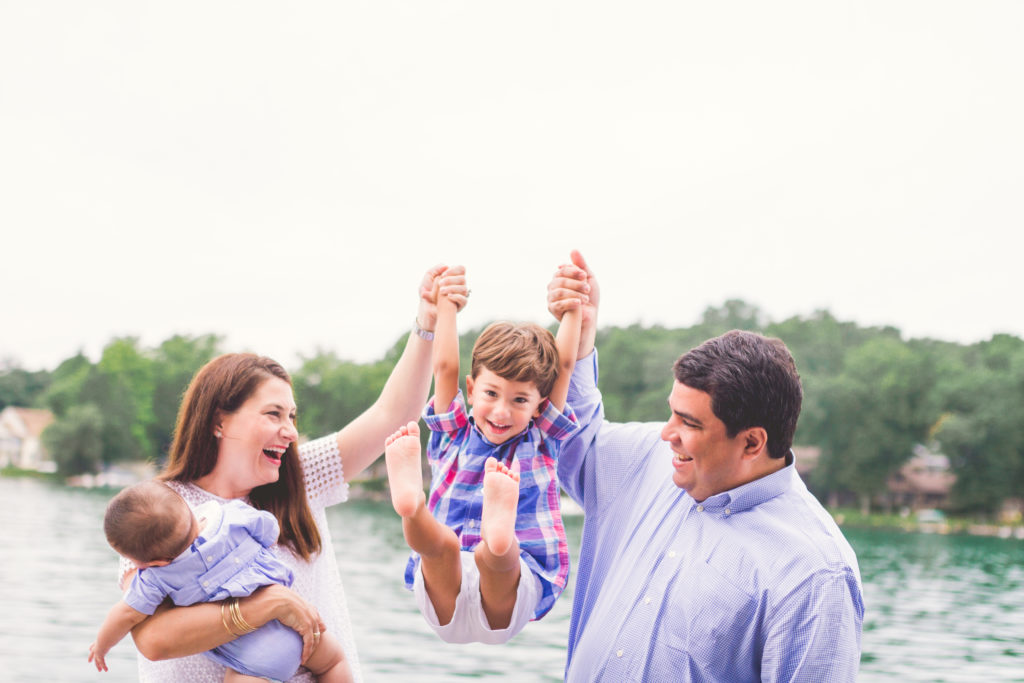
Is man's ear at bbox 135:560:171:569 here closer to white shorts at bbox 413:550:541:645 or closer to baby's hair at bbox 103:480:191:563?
baby's hair at bbox 103:480:191:563

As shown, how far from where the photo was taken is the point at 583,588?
10.8ft

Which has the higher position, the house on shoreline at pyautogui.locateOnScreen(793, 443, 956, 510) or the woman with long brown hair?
the woman with long brown hair

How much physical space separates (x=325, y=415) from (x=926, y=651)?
50500mm

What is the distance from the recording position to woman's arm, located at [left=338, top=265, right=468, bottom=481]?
3.35m

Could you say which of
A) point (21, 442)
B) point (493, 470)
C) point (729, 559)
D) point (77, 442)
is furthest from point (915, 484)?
point (21, 442)

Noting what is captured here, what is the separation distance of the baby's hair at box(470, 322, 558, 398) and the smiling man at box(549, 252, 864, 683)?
0.50 metres

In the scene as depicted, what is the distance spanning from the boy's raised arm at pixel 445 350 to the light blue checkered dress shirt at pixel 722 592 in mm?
727

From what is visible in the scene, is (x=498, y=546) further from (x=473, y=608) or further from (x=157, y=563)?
(x=157, y=563)

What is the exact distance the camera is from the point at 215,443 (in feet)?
9.78

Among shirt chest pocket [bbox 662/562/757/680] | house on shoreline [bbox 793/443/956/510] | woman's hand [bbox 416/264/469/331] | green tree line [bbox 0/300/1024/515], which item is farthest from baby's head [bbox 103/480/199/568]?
house on shoreline [bbox 793/443/956/510]

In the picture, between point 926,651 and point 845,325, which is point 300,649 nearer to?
point 926,651

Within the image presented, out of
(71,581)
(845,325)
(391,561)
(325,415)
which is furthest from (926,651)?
(845,325)

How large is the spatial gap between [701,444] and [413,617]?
787 inches

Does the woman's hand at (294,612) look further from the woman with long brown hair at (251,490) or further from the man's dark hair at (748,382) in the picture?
the man's dark hair at (748,382)
